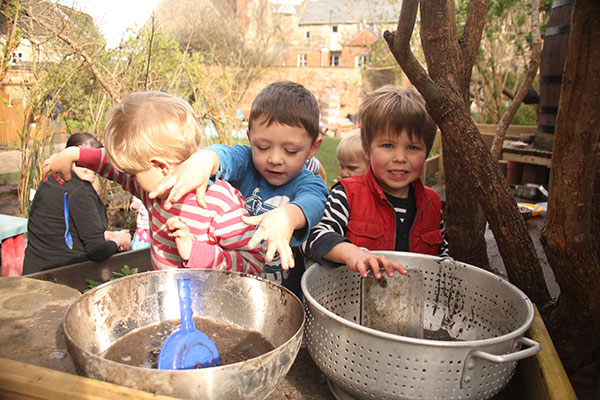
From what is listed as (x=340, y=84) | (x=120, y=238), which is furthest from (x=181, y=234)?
(x=340, y=84)

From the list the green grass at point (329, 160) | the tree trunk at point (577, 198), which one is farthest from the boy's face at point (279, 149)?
the green grass at point (329, 160)

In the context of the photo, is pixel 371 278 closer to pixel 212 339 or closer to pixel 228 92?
pixel 212 339

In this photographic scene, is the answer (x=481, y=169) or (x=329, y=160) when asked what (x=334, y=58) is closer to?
(x=329, y=160)

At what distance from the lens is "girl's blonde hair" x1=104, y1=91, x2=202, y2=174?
1580 millimetres

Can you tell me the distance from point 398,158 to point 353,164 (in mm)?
1290

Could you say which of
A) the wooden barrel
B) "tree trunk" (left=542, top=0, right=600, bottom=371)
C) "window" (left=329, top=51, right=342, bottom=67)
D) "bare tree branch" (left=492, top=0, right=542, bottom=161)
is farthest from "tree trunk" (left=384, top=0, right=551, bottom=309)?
"window" (left=329, top=51, right=342, bottom=67)

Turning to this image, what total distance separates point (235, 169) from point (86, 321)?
2.76 ft

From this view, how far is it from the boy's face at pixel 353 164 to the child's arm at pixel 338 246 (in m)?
1.18

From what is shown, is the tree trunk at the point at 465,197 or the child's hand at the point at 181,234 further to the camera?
the tree trunk at the point at 465,197

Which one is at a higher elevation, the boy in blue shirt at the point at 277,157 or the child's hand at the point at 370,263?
the boy in blue shirt at the point at 277,157

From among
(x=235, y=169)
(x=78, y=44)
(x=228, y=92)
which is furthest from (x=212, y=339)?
(x=228, y=92)

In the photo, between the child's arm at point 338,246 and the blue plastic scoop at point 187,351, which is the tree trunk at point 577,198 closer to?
the child's arm at point 338,246

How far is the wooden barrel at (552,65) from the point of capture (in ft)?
14.0

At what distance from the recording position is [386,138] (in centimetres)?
189
